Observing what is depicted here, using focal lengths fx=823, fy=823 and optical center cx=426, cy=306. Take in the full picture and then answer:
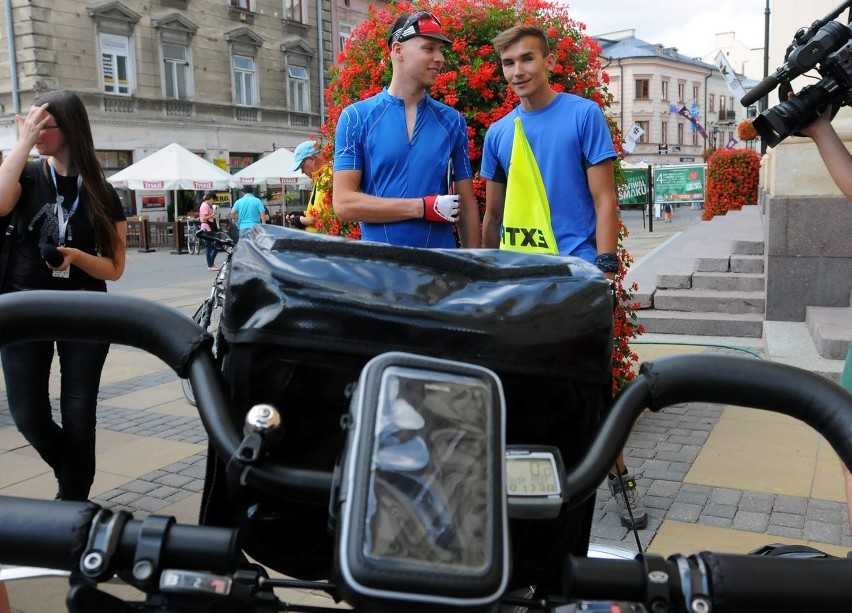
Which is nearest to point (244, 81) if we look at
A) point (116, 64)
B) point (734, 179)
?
point (116, 64)

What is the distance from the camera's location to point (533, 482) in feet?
3.00

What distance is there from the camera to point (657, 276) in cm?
907

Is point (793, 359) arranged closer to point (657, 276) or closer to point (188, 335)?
point (657, 276)

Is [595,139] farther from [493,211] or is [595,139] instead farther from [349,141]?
[349,141]

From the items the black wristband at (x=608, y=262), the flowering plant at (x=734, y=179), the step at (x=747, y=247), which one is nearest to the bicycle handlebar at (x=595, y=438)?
the black wristband at (x=608, y=262)

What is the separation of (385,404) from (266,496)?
34 centimetres

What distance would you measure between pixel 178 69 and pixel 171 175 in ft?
35.8

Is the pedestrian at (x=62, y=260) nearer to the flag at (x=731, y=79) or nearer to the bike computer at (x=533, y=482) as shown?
the bike computer at (x=533, y=482)

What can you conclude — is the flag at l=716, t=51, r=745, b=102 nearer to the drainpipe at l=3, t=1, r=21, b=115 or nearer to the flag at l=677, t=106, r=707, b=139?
the drainpipe at l=3, t=1, r=21, b=115

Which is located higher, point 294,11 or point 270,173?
point 294,11

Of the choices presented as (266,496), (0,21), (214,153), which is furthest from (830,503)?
(214,153)

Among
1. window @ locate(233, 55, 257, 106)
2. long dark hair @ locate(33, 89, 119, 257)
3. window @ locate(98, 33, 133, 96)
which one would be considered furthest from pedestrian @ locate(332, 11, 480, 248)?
window @ locate(233, 55, 257, 106)

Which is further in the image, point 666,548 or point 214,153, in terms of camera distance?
point 214,153

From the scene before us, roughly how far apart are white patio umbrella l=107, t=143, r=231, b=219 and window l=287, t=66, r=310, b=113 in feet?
48.0
